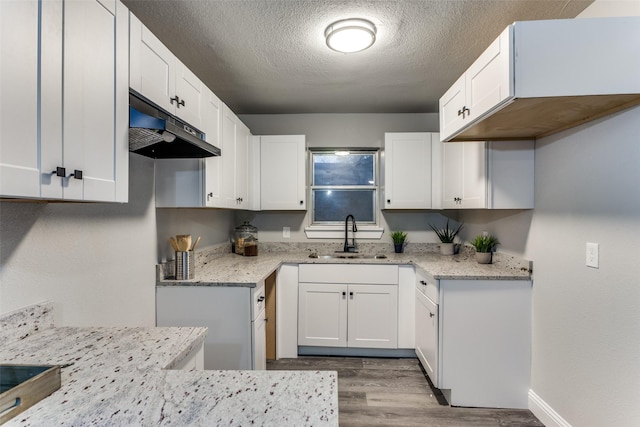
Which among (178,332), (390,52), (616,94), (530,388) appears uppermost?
(390,52)

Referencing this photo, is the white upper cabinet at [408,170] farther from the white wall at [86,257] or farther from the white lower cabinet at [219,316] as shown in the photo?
the white wall at [86,257]

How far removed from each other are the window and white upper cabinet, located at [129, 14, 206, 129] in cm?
180

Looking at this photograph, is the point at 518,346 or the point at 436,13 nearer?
the point at 436,13

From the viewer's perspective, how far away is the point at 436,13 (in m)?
1.72

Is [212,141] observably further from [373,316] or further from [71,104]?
[373,316]

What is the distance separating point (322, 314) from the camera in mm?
2867

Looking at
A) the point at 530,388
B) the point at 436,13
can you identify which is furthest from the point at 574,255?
the point at 436,13

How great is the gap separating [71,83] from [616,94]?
6.60 feet

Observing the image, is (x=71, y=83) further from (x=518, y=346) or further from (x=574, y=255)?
(x=518, y=346)

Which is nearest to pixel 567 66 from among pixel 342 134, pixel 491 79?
pixel 491 79

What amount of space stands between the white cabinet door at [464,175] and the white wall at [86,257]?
7.43ft

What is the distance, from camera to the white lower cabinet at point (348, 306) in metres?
2.82

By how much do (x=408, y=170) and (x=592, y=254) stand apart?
1.73 m

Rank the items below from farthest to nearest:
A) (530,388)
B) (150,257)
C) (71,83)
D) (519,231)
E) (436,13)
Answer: (519,231), (530,388), (150,257), (436,13), (71,83)
